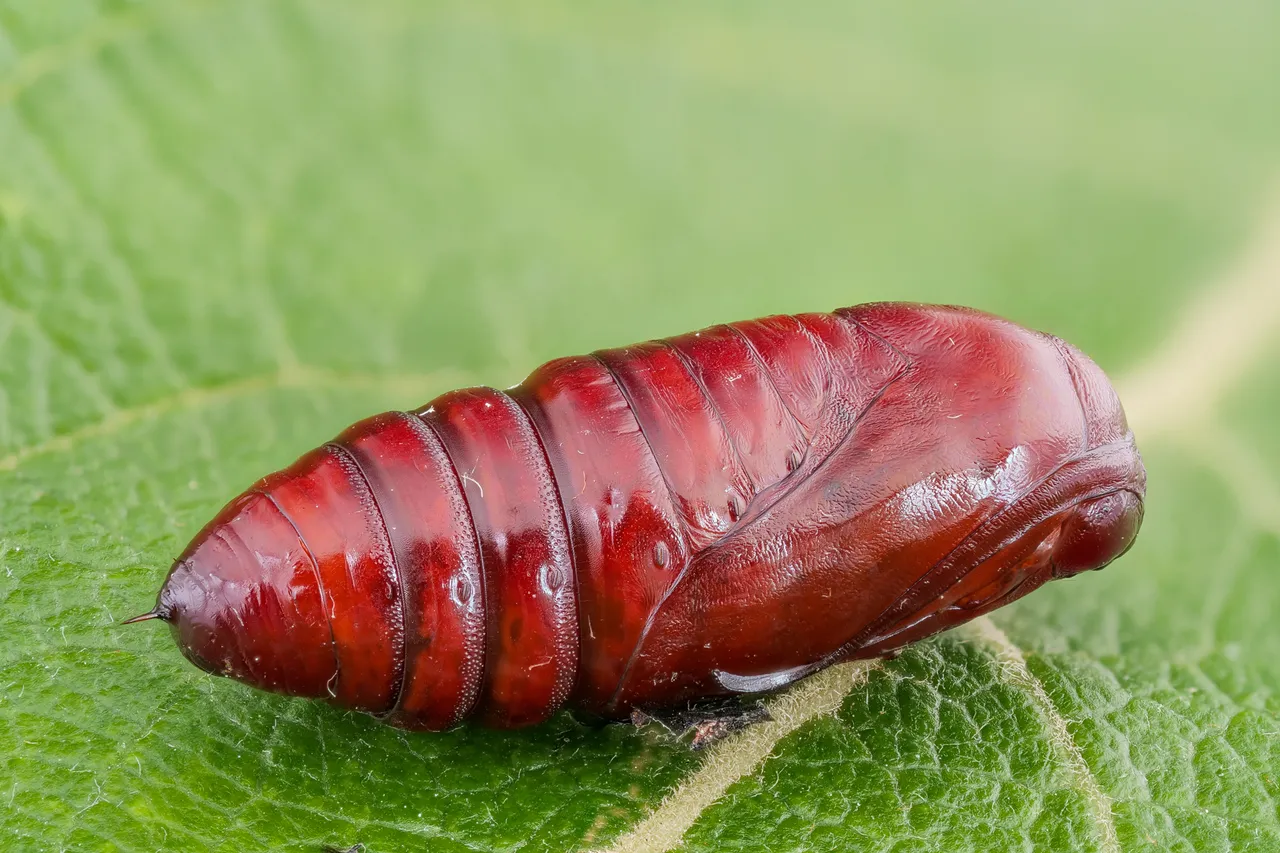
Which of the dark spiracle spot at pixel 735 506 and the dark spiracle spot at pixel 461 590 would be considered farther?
the dark spiracle spot at pixel 735 506

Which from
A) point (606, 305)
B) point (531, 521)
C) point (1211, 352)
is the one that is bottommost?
point (1211, 352)

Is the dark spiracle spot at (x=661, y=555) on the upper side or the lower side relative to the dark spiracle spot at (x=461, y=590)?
lower

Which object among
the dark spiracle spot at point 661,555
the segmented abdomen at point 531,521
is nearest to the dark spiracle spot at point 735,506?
the segmented abdomen at point 531,521

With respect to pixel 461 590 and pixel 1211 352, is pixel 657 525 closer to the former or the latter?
pixel 461 590

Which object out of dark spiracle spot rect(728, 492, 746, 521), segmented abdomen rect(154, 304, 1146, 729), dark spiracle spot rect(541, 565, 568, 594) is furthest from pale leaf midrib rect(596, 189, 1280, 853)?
dark spiracle spot rect(541, 565, 568, 594)

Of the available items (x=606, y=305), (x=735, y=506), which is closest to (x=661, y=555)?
(x=735, y=506)

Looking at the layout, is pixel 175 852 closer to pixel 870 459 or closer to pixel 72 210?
pixel 870 459

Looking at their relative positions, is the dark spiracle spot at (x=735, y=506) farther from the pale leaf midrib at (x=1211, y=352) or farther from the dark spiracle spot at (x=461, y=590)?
the pale leaf midrib at (x=1211, y=352)

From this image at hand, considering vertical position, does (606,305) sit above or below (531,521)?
above
